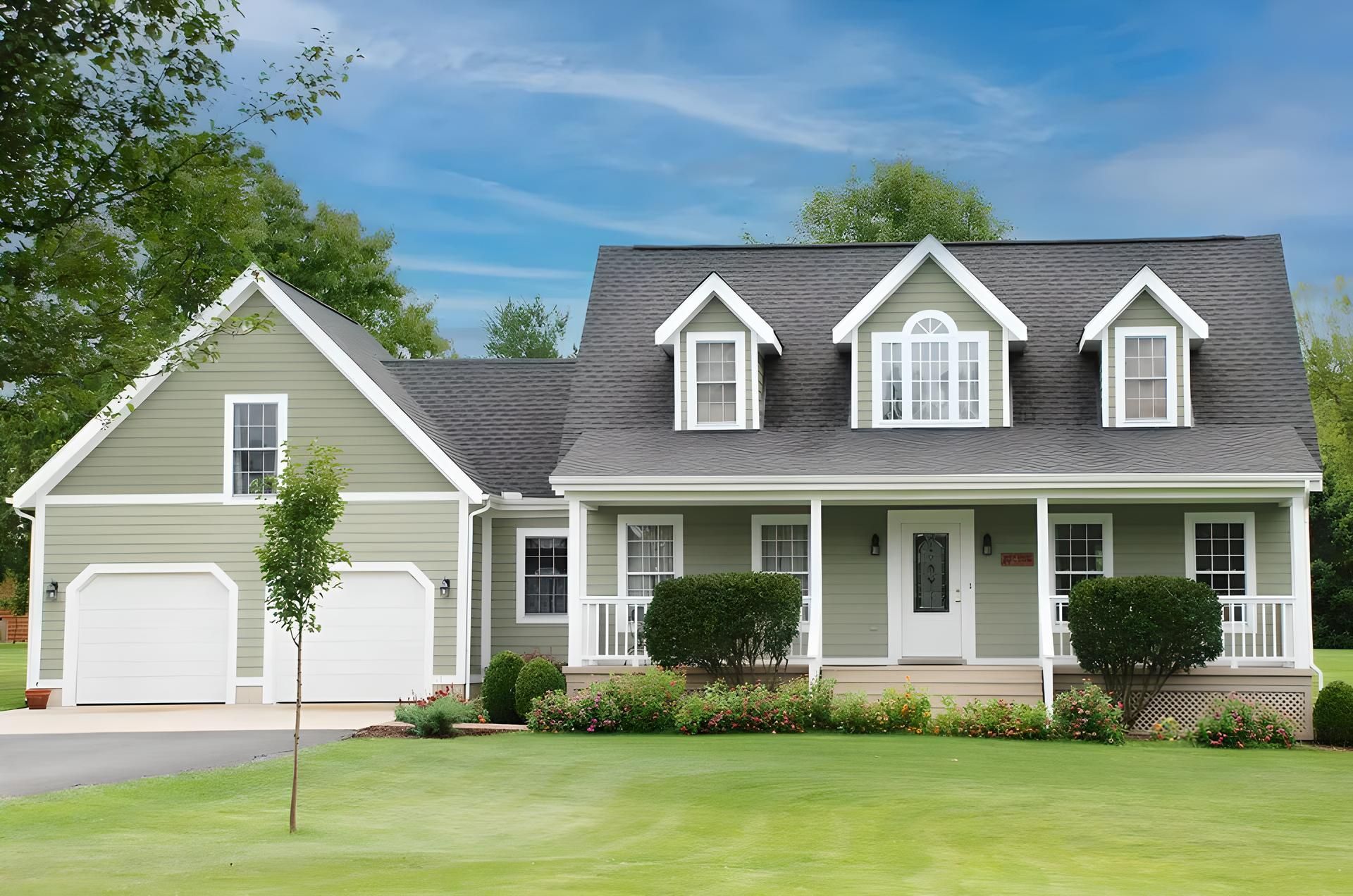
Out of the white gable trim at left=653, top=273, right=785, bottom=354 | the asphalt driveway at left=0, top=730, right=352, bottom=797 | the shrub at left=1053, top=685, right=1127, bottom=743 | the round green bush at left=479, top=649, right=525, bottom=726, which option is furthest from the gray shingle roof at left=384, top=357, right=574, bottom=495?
the shrub at left=1053, top=685, right=1127, bottom=743

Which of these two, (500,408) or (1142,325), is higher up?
(1142,325)

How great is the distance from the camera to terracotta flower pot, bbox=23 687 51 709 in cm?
2194

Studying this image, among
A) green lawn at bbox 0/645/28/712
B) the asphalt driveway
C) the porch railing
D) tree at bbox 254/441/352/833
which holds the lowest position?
green lawn at bbox 0/645/28/712

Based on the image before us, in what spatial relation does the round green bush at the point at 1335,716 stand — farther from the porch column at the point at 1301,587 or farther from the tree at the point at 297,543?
the tree at the point at 297,543

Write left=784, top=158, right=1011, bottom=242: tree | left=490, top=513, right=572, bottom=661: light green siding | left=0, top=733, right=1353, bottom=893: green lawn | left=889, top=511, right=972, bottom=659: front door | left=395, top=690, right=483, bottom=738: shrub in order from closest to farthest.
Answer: left=0, top=733, right=1353, bottom=893: green lawn → left=395, top=690, right=483, bottom=738: shrub → left=889, top=511, right=972, bottom=659: front door → left=490, top=513, right=572, bottom=661: light green siding → left=784, top=158, right=1011, bottom=242: tree

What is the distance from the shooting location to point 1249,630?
20.2m

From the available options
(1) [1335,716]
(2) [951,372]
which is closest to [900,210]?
(2) [951,372]

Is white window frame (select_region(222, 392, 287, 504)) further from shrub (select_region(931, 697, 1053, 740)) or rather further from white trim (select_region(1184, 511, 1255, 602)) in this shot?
white trim (select_region(1184, 511, 1255, 602))

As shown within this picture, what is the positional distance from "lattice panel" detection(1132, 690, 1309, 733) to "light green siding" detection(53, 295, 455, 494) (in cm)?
1220

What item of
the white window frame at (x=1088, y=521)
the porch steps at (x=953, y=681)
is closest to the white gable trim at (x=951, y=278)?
the white window frame at (x=1088, y=521)

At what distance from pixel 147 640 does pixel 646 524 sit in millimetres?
8477

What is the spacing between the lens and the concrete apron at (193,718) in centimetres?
1897

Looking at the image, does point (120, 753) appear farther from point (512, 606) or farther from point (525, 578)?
point (525, 578)

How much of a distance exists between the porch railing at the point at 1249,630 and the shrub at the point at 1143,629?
0.49 m
